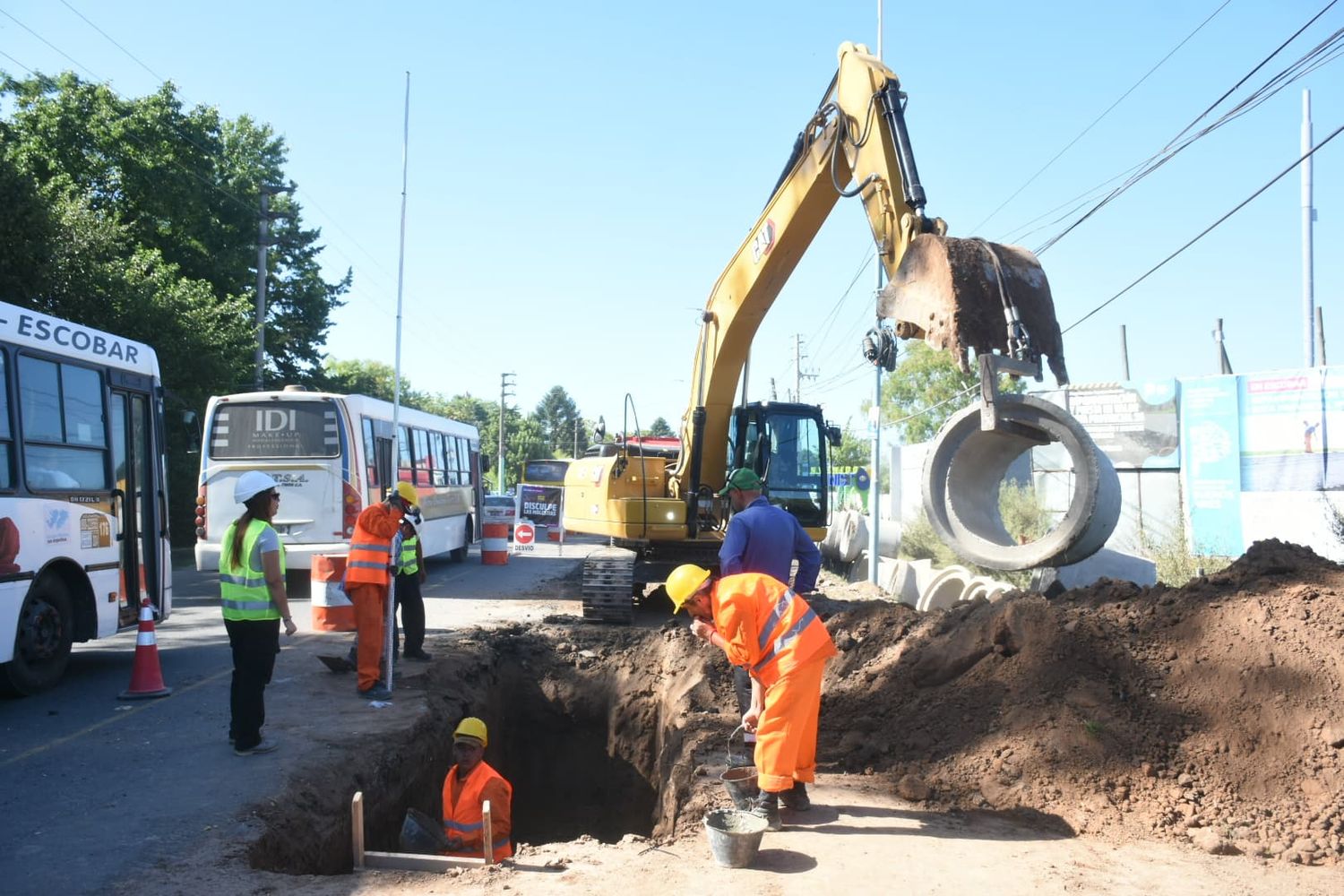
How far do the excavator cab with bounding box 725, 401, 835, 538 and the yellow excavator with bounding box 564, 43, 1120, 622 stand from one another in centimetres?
2

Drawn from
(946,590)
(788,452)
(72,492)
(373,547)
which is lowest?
(946,590)

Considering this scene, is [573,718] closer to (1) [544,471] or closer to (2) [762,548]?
(2) [762,548]

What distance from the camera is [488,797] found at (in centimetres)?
613

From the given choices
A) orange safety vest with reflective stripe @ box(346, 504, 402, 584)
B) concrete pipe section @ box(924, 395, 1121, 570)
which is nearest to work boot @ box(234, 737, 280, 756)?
orange safety vest with reflective stripe @ box(346, 504, 402, 584)

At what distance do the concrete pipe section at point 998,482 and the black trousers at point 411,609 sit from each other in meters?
5.09

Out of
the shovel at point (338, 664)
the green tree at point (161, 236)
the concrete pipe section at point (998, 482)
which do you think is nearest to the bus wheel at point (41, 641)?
the shovel at point (338, 664)

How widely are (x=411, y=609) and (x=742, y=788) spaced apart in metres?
5.40

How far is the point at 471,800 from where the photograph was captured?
19.9 feet

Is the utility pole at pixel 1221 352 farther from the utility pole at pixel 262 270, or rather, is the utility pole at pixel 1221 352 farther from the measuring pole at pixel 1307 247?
the utility pole at pixel 262 270

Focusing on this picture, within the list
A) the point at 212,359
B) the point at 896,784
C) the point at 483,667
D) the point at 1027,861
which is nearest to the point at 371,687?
the point at 483,667

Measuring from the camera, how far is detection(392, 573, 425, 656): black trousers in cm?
980

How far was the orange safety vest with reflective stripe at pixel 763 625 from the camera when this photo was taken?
16.8ft

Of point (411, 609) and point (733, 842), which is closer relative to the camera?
point (733, 842)

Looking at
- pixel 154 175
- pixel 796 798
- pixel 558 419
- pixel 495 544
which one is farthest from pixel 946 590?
pixel 558 419
